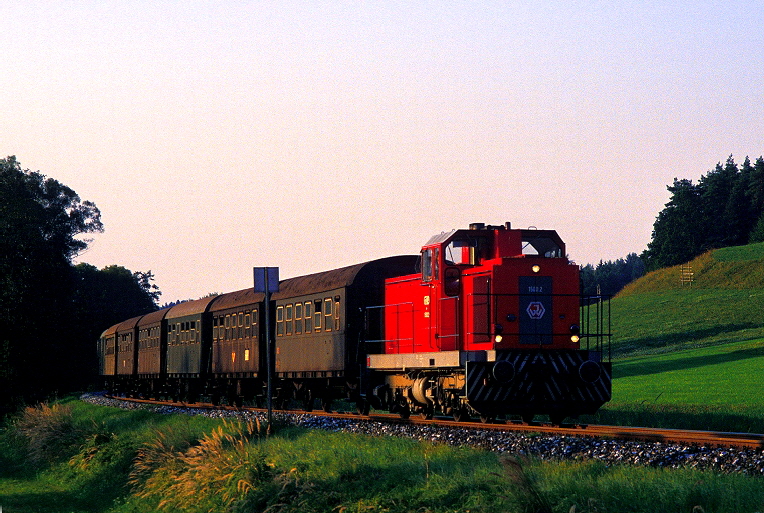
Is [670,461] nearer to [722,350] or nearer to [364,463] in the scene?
[364,463]

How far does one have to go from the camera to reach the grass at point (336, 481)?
28.9ft

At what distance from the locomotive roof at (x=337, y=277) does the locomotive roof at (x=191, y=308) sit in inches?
335

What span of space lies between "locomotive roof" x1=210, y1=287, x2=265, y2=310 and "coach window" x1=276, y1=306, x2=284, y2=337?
2.16 ft

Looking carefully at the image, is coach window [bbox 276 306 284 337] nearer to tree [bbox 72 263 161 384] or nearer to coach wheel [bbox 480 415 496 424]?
coach wheel [bbox 480 415 496 424]

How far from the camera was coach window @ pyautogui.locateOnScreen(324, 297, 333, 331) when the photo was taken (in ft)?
79.0

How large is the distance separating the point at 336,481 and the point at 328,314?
41.3 feet

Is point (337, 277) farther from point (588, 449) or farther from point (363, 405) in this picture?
point (588, 449)

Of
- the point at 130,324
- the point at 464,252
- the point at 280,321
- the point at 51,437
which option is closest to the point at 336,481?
the point at 464,252

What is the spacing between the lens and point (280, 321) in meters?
28.0

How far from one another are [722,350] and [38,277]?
124 ft

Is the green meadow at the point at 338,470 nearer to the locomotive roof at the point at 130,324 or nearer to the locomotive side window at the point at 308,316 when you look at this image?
the locomotive side window at the point at 308,316

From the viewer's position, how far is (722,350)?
49844 millimetres

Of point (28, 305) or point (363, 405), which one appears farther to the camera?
point (28, 305)

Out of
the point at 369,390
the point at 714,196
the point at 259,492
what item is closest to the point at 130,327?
the point at 369,390
